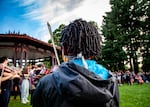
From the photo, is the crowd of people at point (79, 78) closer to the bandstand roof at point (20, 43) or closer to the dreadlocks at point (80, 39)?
the dreadlocks at point (80, 39)

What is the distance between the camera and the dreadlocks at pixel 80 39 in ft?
7.56

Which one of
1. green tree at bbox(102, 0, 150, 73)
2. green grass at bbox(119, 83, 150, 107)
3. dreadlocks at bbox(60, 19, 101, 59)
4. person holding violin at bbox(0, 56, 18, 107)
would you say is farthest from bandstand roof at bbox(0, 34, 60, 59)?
green tree at bbox(102, 0, 150, 73)

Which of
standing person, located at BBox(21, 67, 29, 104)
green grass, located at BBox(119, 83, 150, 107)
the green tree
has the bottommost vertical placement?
green grass, located at BBox(119, 83, 150, 107)

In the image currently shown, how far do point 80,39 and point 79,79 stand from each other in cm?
41

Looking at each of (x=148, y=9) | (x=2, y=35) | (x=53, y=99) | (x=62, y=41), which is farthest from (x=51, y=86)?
(x=148, y=9)

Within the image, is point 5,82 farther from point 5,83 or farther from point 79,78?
point 79,78

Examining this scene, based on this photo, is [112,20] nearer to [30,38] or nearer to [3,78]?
[30,38]

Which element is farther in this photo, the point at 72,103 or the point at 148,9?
the point at 148,9

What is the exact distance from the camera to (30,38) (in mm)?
18875

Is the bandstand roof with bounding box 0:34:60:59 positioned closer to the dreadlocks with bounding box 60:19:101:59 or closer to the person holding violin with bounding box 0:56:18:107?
the person holding violin with bounding box 0:56:18:107

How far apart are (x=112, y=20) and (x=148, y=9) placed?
559 cm

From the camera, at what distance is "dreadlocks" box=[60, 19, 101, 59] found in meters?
2.30

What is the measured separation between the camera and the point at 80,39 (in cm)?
230

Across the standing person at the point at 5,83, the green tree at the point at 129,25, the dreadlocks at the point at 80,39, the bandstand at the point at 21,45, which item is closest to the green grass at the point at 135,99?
the standing person at the point at 5,83
